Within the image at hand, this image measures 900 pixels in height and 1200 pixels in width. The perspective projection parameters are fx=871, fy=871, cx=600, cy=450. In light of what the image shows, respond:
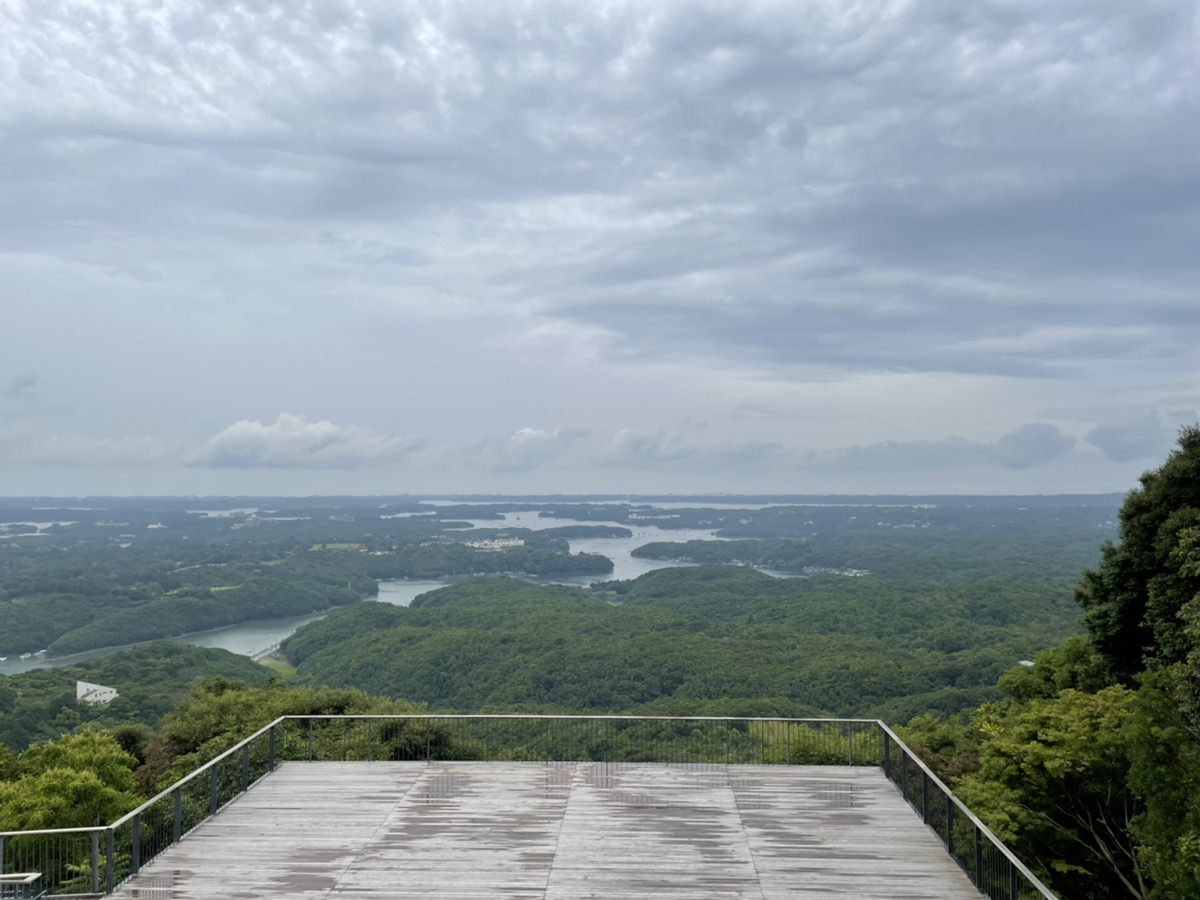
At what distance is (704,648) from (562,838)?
8168cm

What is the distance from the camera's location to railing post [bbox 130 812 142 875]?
8844 millimetres

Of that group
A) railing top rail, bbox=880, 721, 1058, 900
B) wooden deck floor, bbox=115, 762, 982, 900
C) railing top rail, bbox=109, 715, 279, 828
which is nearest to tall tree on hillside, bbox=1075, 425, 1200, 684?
wooden deck floor, bbox=115, 762, 982, 900

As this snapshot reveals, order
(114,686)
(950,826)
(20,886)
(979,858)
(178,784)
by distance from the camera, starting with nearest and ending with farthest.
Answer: (20,886), (979,858), (950,826), (178,784), (114,686)

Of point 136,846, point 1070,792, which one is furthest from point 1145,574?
point 136,846

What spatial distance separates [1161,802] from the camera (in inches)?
584

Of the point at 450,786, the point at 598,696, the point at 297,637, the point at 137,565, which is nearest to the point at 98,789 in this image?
the point at 450,786

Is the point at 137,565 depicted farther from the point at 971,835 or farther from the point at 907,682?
the point at 971,835

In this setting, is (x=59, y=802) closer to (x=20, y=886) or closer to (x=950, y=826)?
(x=20, y=886)

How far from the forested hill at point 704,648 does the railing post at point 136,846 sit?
59356mm

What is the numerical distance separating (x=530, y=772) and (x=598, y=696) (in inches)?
Answer: 2749

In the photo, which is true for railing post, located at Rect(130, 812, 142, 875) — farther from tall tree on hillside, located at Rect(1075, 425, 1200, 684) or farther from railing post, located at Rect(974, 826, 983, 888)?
tall tree on hillside, located at Rect(1075, 425, 1200, 684)

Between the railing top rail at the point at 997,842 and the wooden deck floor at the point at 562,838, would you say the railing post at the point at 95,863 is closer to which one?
the wooden deck floor at the point at 562,838

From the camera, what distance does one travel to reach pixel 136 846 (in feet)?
29.7

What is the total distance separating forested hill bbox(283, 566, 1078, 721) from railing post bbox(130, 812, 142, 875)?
59356 mm
